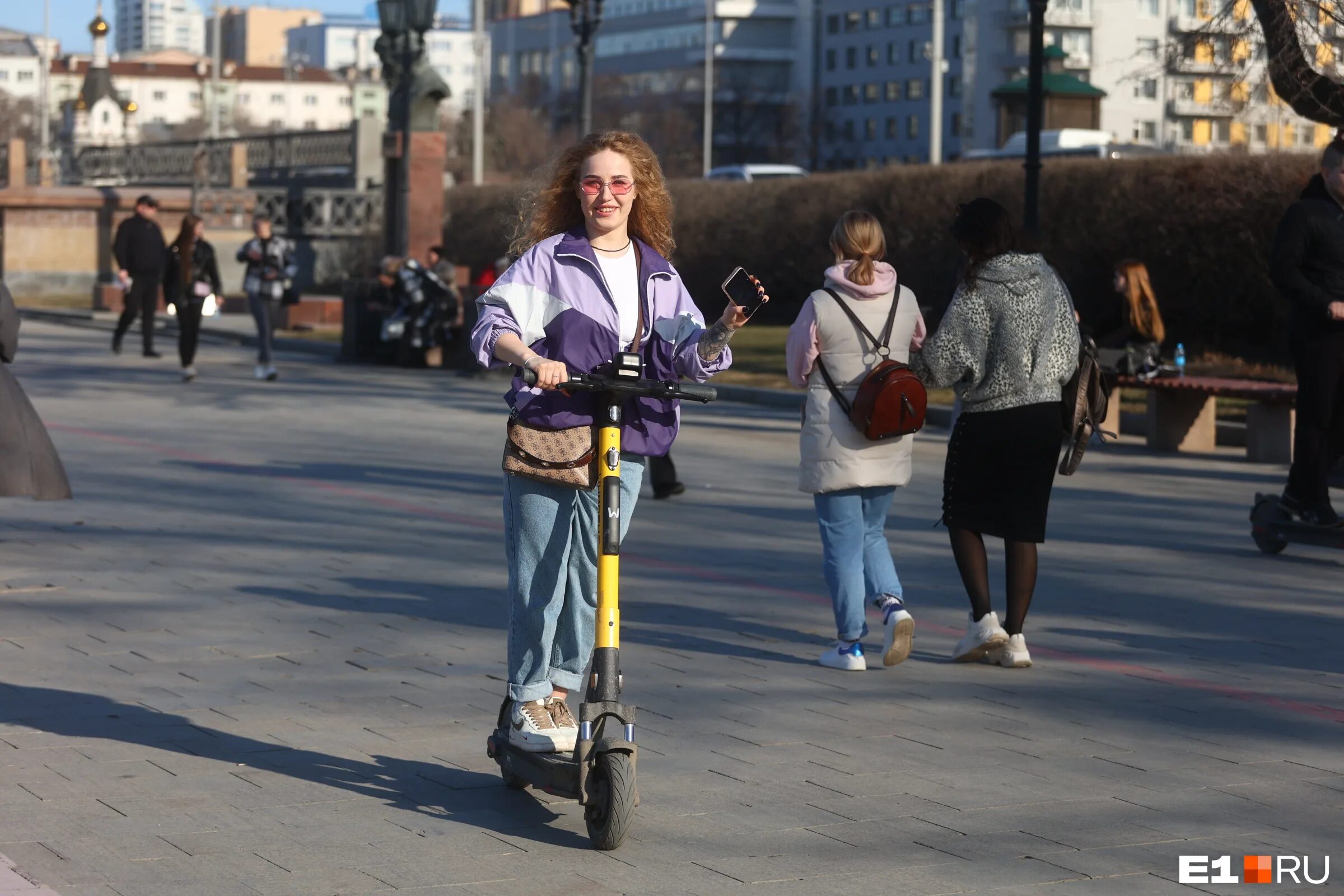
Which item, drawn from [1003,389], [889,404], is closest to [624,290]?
[889,404]

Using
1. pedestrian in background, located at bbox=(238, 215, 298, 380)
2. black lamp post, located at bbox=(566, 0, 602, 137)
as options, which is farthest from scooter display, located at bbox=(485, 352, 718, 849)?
black lamp post, located at bbox=(566, 0, 602, 137)

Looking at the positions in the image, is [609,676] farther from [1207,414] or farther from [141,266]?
[141,266]

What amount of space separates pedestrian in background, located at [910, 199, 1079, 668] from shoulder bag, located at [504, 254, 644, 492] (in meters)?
2.67

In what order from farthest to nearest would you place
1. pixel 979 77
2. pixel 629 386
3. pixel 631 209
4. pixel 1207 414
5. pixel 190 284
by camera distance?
pixel 979 77, pixel 190 284, pixel 1207 414, pixel 631 209, pixel 629 386

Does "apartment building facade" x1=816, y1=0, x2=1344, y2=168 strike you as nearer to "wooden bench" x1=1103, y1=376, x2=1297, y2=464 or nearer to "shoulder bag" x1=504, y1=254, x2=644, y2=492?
"wooden bench" x1=1103, y1=376, x2=1297, y2=464

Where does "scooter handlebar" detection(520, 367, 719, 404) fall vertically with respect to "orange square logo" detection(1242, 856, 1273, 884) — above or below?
above

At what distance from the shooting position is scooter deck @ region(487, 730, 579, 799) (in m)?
Result: 4.91

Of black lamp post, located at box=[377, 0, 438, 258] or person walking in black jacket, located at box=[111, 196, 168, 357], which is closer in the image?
person walking in black jacket, located at box=[111, 196, 168, 357]

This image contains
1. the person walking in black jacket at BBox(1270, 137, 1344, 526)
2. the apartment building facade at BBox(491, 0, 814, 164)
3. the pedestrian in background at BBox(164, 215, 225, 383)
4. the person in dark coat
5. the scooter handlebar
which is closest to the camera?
the scooter handlebar

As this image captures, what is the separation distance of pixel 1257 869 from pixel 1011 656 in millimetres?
2590

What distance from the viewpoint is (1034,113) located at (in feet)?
53.9

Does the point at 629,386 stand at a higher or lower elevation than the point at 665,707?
higher

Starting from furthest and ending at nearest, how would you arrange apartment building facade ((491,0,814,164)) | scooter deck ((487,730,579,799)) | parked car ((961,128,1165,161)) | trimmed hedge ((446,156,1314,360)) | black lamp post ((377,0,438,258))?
apartment building facade ((491,0,814,164)) < parked car ((961,128,1165,161)) < black lamp post ((377,0,438,258)) < trimmed hedge ((446,156,1314,360)) < scooter deck ((487,730,579,799))

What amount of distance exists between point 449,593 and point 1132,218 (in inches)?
669
